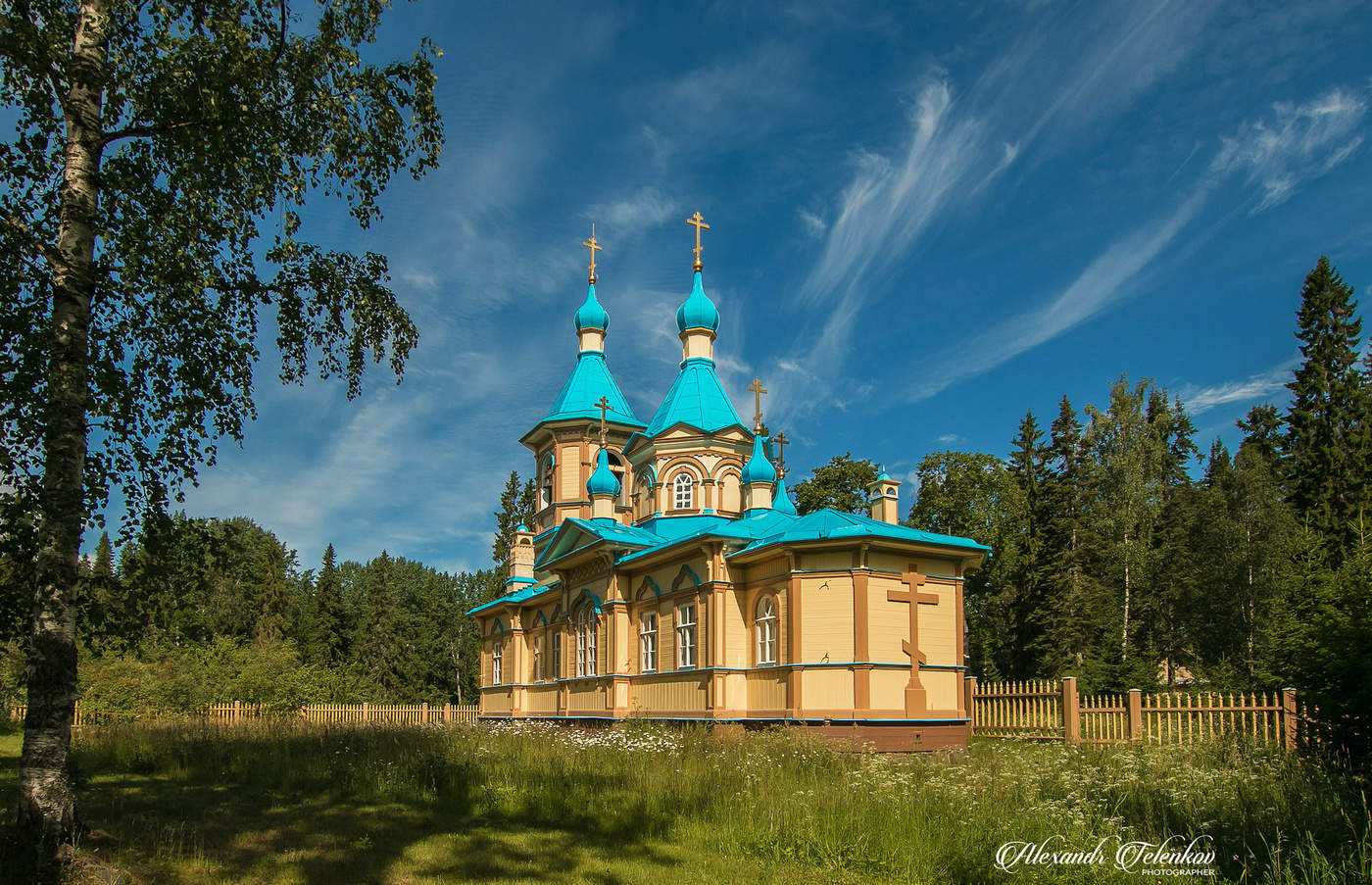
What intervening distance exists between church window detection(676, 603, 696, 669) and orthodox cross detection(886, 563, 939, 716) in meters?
4.94

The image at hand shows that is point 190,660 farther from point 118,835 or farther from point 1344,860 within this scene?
point 1344,860

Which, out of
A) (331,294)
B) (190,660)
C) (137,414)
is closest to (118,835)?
(137,414)

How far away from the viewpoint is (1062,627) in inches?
1417

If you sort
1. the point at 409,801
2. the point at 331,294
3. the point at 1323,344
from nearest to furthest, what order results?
the point at 331,294, the point at 409,801, the point at 1323,344

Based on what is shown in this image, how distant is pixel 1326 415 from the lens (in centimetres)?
3534

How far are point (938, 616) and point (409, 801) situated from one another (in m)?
12.0

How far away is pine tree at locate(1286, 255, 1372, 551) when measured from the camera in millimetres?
33616

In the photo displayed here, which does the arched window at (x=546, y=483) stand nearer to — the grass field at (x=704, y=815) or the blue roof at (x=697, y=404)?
the blue roof at (x=697, y=404)

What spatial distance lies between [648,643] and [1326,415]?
2685 cm

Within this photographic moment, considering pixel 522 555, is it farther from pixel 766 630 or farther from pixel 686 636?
pixel 766 630

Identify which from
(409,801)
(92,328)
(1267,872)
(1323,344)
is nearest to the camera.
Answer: (1267,872)

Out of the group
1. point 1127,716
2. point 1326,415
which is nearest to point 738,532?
point 1127,716

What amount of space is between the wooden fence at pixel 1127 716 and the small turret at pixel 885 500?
3.89 metres

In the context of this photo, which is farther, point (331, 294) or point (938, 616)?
point (938, 616)
